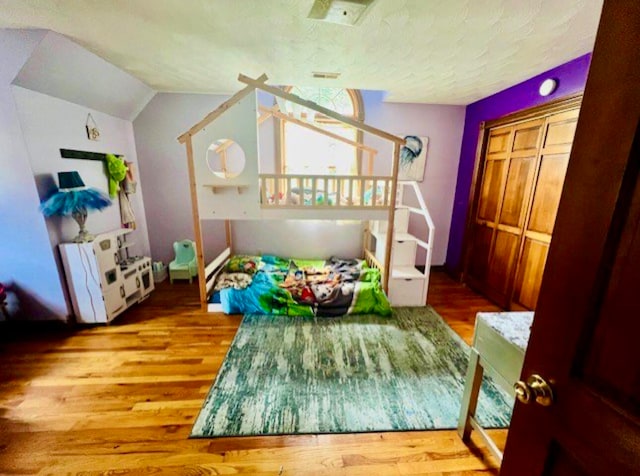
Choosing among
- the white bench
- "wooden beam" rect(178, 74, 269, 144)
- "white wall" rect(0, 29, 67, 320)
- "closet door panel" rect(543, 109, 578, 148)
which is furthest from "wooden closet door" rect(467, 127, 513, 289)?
"white wall" rect(0, 29, 67, 320)

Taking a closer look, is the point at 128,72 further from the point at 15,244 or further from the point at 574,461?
the point at 574,461

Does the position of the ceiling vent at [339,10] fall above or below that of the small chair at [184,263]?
above

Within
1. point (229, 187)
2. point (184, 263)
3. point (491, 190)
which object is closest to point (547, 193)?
point (491, 190)

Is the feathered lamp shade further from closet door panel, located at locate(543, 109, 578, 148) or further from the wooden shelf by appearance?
closet door panel, located at locate(543, 109, 578, 148)

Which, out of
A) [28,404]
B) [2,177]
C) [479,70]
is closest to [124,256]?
[2,177]

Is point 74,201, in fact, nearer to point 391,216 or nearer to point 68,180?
point 68,180

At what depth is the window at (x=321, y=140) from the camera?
3.69 m

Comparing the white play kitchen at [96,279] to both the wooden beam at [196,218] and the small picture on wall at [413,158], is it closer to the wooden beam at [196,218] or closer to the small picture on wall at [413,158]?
the wooden beam at [196,218]

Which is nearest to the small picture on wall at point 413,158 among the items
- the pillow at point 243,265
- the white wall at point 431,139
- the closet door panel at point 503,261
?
the white wall at point 431,139

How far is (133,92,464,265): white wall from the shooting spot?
11.3 feet

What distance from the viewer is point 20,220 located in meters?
2.20

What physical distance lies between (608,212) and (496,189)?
304 cm

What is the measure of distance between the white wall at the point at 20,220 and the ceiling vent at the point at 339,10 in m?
2.01

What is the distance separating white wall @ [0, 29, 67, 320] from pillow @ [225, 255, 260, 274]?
1.57 m
